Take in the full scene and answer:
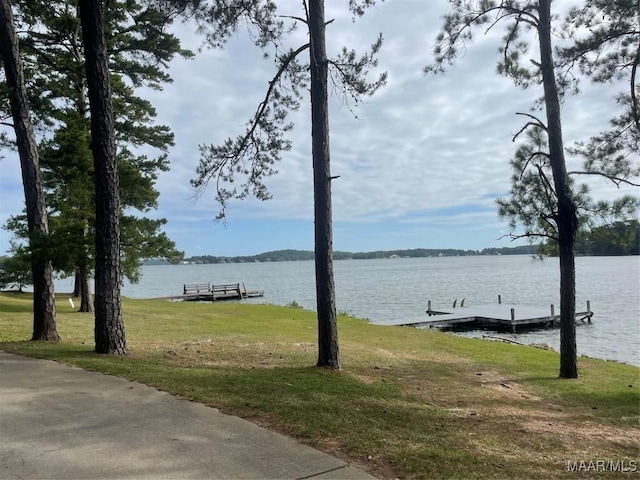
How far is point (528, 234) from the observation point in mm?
10070

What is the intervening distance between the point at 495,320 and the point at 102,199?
2523 cm

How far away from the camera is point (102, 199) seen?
8.16m

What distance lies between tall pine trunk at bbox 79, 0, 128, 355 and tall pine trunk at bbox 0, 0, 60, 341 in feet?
5.60

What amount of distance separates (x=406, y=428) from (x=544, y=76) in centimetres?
768

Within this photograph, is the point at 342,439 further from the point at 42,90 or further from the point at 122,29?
the point at 122,29

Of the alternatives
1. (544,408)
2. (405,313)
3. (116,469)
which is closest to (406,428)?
(116,469)

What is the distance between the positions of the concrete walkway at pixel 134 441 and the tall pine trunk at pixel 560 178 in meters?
7.43

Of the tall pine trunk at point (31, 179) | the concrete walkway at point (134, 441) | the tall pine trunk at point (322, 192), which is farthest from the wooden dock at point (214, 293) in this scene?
the concrete walkway at point (134, 441)

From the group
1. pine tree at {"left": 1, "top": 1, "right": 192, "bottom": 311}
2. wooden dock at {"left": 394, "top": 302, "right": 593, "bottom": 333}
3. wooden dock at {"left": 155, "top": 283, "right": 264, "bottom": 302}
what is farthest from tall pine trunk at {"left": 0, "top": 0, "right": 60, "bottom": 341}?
wooden dock at {"left": 155, "top": 283, "right": 264, "bottom": 302}

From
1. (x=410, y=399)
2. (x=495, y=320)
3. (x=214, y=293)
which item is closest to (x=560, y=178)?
(x=410, y=399)

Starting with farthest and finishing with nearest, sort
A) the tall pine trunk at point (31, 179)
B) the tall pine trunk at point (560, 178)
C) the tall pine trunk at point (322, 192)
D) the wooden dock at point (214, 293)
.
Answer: the wooden dock at point (214, 293), the tall pine trunk at point (560, 178), the tall pine trunk at point (31, 179), the tall pine trunk at point (322, 192)

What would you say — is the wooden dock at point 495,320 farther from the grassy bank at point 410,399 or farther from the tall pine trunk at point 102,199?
the tall pine trunk at point 102,199

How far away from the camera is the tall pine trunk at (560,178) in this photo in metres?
9.39

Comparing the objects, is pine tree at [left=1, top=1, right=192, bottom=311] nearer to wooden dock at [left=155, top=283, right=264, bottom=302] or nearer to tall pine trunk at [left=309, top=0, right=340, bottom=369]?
tall pine trunk at [left=309, top=0, right=340, bottom=369]
